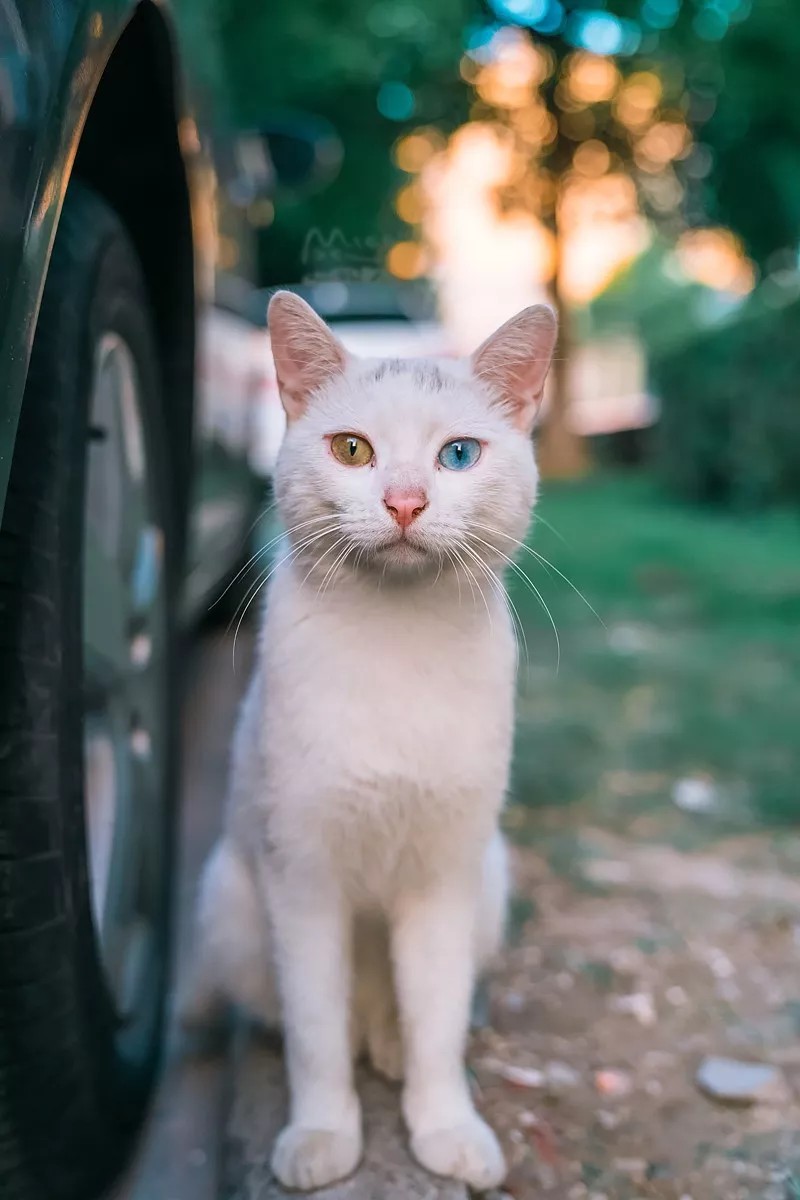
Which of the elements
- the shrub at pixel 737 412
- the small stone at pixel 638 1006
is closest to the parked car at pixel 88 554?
the small stone at pixel 638 1006

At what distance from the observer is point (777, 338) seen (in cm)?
728

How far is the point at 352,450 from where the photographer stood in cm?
126

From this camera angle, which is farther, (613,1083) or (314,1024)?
(613,1083)

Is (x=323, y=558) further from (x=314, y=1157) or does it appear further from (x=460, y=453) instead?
(x=314, y=1157)

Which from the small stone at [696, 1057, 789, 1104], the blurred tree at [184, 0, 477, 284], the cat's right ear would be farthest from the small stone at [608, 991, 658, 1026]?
the blurred tree at [184, 0, 477, 284]

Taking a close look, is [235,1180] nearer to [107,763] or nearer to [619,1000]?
[107,763]

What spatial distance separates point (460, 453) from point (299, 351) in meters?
0.26

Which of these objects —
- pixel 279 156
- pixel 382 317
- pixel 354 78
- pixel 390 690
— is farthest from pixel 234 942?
pixel 354 78

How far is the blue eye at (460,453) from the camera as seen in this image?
49.3 inches

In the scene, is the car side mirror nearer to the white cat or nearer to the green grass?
the green grass

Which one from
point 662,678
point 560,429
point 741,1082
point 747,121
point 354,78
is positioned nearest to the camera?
point 741,1082

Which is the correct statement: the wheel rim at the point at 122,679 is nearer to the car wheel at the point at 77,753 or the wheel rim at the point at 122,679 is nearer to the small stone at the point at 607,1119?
the car wheel at the point at 77,753

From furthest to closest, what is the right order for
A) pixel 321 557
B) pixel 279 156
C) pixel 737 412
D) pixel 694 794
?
pixel 737 412, pixel 279 156, pixel 694 794, pixel 321 557

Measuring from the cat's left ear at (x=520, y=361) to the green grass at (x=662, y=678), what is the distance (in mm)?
172
